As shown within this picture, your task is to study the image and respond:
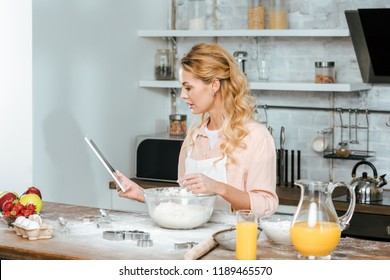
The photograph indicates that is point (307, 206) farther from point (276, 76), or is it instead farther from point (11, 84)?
point (276, 76)

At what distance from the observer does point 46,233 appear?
2.94 m

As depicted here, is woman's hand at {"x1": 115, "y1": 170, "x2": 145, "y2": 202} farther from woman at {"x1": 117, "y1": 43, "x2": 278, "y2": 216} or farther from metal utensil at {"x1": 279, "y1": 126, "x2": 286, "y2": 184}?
metal utensil at {"x1": 279, "y1": 126, "x2": 286, "y2": 184}

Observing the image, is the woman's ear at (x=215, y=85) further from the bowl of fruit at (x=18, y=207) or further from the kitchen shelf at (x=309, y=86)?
the kitchen shelf at (x=309, y=86)

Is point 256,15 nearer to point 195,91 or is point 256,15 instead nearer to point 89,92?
point 89,92

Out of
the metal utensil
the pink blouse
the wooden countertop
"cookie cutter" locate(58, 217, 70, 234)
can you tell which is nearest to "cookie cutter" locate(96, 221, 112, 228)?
"cookie cutter" locate(58, 217, 70, 234)

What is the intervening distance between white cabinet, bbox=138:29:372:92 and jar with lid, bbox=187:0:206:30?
0.11 meters

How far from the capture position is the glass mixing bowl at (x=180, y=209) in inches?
120

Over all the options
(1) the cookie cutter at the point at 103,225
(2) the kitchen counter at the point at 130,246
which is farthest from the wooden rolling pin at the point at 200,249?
(1) the cookie cutter at the point at 103,225

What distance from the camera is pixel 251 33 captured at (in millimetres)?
5156

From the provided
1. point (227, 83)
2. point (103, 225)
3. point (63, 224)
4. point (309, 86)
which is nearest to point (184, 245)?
point (103, 225)

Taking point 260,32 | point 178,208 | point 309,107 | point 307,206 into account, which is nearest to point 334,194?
point 309,107

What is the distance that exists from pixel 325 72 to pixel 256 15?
615 millimetres

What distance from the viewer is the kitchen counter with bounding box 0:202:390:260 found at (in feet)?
8.77

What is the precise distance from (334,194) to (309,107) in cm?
76
